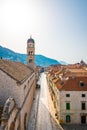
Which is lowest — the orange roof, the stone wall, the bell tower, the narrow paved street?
the narrow paved street

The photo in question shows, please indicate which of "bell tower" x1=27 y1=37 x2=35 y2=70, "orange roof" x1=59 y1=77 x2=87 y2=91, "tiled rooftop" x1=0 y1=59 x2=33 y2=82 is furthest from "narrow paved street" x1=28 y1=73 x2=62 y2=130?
"bell tower" x1=27 y1=37 x2=35 y2=70

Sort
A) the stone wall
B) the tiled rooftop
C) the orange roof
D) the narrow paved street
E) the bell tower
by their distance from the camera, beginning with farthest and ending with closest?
the bell tower → the orange roof → the narrow paved street → the tiled rooftop → the stone wall

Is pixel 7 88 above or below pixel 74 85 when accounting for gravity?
below

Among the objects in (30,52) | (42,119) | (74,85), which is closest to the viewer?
(74,85)

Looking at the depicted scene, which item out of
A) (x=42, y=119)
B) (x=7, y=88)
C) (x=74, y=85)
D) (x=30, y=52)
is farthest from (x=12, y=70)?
(x=30, y=52)

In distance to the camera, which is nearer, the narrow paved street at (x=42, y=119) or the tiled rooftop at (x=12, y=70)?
the tiled rooftop at (x=12, y=70)

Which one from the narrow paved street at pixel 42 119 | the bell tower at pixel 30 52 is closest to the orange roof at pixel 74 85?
the narrow paved street at pixel 42 119

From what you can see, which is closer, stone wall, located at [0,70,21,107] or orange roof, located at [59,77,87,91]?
stone wall, located at [0,70,21,107]

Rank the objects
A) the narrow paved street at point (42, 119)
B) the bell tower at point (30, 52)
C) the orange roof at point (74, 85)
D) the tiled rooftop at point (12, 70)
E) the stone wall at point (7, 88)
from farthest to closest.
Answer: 1. the bell tower at point (30, 52)
2. the orange roof at point (74, 85)
3. the narrow paved street at point (42, 119)
4. the tiled rooftop at point (12, 70)
5. the stone wall at point (7, 88)

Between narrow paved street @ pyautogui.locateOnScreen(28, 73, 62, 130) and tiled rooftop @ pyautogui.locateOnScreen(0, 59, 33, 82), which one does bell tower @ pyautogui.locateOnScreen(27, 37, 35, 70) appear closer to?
narrow paved street @ pyautogui.locateOnScreen(28, 73, 62, 130)

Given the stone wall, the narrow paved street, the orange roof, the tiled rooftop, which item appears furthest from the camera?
the orange roof

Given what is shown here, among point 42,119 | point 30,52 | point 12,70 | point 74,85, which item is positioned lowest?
point 42,119

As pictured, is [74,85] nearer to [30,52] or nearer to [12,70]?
[12,70]

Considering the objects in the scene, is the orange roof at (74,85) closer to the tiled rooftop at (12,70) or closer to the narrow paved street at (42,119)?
the narrow paved street at (42,119)
